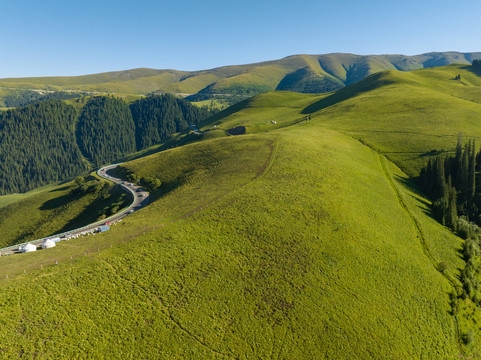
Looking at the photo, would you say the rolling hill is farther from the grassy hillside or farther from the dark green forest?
the grassy hillside

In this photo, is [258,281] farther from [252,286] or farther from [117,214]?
[117,214]

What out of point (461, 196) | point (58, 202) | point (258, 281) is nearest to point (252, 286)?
point (258, 281)

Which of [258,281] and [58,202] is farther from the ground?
[258,281]

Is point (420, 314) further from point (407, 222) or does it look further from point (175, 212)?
point (175, 212)

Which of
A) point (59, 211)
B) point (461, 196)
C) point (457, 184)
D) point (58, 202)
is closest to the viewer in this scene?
point (461, 196)

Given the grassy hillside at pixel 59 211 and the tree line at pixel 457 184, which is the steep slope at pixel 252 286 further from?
the grassy hillside at pixel 59 211

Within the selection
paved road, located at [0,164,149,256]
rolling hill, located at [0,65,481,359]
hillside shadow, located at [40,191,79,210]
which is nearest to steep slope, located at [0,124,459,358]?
rolling hill, located at [0,65,481,359]

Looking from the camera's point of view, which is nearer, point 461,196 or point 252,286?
point 252,286

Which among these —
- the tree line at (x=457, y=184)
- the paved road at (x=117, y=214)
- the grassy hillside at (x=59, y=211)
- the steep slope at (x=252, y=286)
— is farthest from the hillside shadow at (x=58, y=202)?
the tree line at (x=457, y=184)
